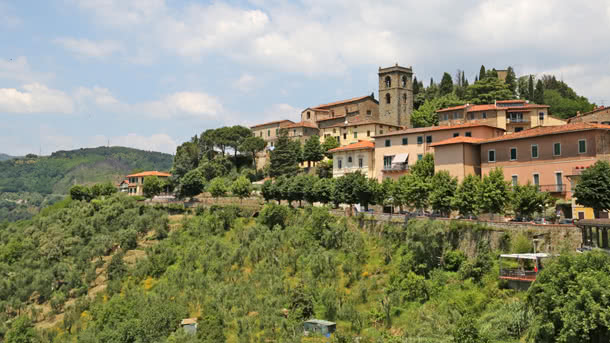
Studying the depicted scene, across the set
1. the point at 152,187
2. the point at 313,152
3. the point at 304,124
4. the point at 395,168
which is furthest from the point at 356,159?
the point at 152,187

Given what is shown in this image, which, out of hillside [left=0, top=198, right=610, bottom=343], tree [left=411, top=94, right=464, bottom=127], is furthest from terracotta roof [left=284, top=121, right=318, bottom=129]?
hillside [left=0, top=198, right=610, bottom=343]

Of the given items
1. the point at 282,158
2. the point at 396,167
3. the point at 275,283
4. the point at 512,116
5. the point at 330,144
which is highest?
the point at 512,116

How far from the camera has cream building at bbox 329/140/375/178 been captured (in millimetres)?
57812

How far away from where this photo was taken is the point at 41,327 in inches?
1796

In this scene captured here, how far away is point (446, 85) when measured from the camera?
85.4m

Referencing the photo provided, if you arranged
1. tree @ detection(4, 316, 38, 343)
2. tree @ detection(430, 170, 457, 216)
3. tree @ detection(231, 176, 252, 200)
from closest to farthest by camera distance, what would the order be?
tree @ detection(430, 170, 457, 216) → tree @ detection(4, 316, 38, 343) → tree @ detection(231, 176, 252, 200)

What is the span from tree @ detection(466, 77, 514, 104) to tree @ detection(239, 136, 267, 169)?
111 ft

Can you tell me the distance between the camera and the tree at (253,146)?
277 feet

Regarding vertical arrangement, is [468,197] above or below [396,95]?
below

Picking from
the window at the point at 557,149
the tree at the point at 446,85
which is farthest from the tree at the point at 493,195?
the tree at the point at 446,85

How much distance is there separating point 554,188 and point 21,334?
142 feet

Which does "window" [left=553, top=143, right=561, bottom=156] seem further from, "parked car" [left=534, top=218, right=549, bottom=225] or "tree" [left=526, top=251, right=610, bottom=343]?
"tree" [left=526, top=251, right=610, bottom=343]

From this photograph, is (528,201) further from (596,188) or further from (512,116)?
(512,116)

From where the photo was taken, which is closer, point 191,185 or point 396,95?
point 191,185
